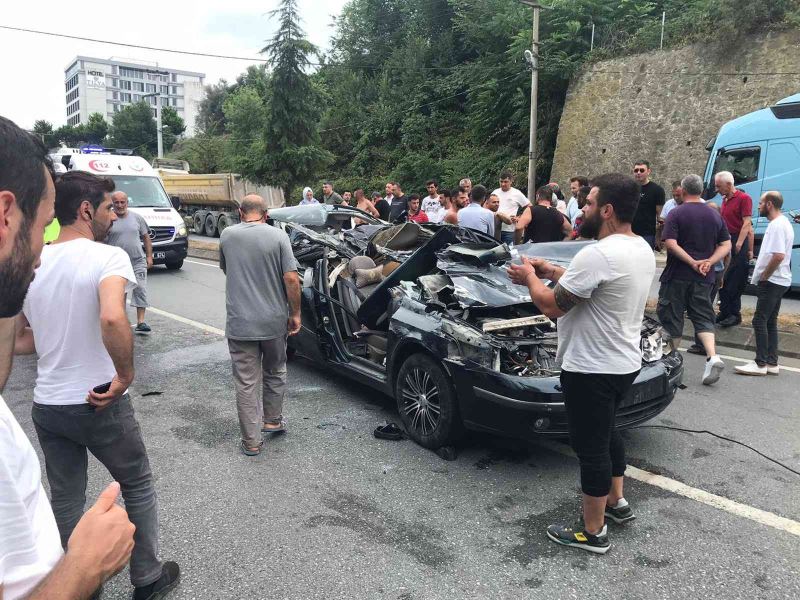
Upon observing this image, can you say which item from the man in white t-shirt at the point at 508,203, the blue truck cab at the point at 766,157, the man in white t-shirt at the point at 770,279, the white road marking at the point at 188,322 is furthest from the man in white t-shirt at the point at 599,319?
the blue truck cab at the point at 766,157

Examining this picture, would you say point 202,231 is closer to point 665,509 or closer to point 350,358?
point 350,358

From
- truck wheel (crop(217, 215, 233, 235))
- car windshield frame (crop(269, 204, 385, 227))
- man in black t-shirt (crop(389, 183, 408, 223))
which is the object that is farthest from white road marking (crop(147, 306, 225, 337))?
truck wheel (crop(217, 215, 233, 235))

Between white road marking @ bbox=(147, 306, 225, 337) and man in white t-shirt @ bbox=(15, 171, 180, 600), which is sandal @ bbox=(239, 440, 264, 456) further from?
white road marking @ bbox=(147, 306, 225, 337)

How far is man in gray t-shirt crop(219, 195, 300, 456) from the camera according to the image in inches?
161

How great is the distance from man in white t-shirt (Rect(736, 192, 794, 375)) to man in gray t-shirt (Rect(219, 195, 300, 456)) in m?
4.54

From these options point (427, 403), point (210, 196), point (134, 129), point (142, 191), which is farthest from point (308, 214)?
point (134, 129)

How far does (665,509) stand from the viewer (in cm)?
332

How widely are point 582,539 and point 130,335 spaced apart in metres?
2.34

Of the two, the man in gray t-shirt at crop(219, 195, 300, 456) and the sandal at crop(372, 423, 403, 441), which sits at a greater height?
the man in gray t-shirt at crop(219, 195, 300, 456)

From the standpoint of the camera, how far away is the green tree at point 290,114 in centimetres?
2105

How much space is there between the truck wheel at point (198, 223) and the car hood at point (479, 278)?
21.2 meters

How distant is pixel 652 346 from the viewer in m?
4.11

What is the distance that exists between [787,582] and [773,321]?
155 inches

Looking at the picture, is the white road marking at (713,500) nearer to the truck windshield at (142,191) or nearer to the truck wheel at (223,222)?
the truck windshield at (142,191)
